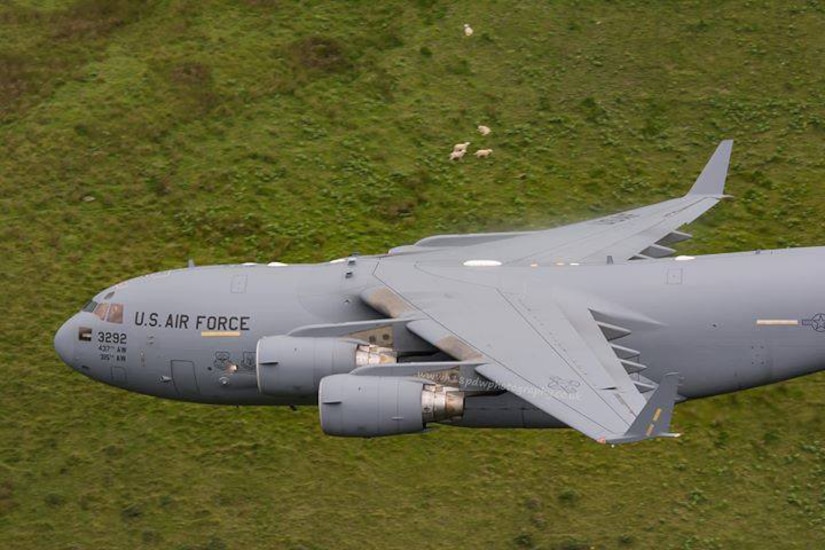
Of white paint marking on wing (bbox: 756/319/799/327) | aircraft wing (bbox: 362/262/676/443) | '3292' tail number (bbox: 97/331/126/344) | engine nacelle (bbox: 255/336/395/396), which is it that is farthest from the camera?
'3292' tail number (bbox: 97/331/126/344)

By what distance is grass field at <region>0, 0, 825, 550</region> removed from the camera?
3250cm

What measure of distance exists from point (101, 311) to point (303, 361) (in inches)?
214

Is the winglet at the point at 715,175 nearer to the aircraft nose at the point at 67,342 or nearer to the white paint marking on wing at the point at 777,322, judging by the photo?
the white paint marking on wing at the point at 777,322

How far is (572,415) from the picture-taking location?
24.5 m

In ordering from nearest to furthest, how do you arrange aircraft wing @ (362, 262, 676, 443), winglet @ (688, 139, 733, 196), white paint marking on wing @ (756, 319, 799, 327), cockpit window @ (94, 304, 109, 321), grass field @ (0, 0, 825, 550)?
aircraft wing @ (362, 262, 676, 443) < white paint marking on wing @ (756, 319, 799, 327) < cockpit window @ (94, 304, 109, 321) < grass field @ (0, 0, 825, 550) < winglet @ (688, 139, 733, 196)

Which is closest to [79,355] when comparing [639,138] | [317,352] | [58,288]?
[317,352]

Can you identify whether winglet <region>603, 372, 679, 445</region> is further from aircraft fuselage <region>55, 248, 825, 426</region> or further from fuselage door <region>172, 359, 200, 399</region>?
fuselage door <region>172, 359, 200, 399</region>

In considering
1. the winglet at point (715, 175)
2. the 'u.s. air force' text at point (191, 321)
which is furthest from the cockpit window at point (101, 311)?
the winglet at point (715, 175)

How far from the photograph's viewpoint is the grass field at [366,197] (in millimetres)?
32500

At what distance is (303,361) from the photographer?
2811 cm

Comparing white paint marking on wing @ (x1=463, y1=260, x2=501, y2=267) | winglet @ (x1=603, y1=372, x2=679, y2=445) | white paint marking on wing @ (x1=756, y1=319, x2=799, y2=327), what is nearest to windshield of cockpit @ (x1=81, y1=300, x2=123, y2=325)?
white paint marking on wing @ (x1=463, y1=260, x2=501, y2=267)

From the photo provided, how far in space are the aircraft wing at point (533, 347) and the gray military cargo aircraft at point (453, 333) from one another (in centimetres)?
4

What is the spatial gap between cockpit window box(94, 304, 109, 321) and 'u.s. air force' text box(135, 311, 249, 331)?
817mm

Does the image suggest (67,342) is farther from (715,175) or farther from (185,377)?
(715,175)
